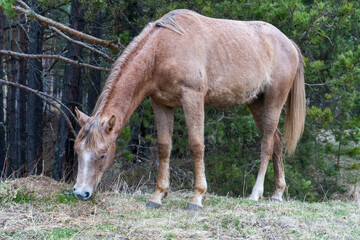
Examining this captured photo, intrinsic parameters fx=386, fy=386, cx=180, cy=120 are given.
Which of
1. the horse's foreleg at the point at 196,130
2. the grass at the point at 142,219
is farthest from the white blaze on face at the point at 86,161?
the horse's foreleg at the point at 196,130

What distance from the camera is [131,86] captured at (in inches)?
166

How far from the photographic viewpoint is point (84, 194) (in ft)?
11.6

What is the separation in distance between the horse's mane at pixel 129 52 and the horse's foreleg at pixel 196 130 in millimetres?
741

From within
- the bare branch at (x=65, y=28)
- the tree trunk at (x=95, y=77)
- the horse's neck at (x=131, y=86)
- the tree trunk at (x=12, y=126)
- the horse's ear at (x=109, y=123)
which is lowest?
the tree trunk at (x=12, y=126)

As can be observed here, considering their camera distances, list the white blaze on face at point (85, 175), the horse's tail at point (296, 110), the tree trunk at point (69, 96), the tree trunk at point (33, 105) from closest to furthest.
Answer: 1. the white blaze on face at point (85, 175)
2. the horse's tail at point (296, 110)
3. the tree trunk at point (69, 96)
4. the tree trunk at point (33, 105)

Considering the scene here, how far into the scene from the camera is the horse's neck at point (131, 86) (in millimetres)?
4094

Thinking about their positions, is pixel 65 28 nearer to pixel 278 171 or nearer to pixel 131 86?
pixel 131 86

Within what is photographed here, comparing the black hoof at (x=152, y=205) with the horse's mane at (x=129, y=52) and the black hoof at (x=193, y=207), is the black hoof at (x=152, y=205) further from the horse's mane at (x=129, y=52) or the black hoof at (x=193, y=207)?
the horse's mane at (x=129, y=52)

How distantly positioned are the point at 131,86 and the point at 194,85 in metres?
0.72

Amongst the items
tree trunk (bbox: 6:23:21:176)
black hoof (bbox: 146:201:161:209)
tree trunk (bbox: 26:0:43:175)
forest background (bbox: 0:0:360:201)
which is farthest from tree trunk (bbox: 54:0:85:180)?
black hoof (bbox: 146:201:161:209)

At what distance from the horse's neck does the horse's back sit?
20cm

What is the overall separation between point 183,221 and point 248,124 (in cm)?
351

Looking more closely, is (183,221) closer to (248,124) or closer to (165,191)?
(165,191)

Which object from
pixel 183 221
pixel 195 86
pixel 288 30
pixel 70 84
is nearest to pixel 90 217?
pixel 183 221
